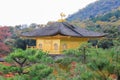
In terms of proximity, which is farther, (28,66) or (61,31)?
(61,31)

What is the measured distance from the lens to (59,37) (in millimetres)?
16797

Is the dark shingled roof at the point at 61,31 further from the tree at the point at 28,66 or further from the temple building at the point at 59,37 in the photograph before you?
the tree at the point at 28,66

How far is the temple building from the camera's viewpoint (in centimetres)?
1681

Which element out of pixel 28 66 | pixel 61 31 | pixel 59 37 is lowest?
pixel 28 66

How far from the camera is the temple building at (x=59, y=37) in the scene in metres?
16.8

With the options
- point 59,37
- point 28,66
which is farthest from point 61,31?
point 28,66

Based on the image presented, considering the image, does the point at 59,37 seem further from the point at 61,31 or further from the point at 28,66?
the point at 28,66

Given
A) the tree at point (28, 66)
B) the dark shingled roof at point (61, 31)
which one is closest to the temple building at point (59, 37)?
the dark shingled roof at point (61, 31)

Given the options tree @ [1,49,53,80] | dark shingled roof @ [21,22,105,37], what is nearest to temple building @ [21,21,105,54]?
dark shingled roof @ [21,22,105,37]

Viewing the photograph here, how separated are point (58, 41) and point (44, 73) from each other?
6.62 m

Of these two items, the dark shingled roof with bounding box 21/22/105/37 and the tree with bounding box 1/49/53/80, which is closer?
the tree with bounding box 1/49/53/80

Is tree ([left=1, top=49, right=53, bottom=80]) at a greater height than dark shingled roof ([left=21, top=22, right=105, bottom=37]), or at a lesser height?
lesser

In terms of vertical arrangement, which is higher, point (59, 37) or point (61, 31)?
point (61, 31)

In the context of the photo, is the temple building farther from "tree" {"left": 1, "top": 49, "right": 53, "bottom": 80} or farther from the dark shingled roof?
"tree" {"left": 1, "top": 49, "right": 53, "bottom": 80}
